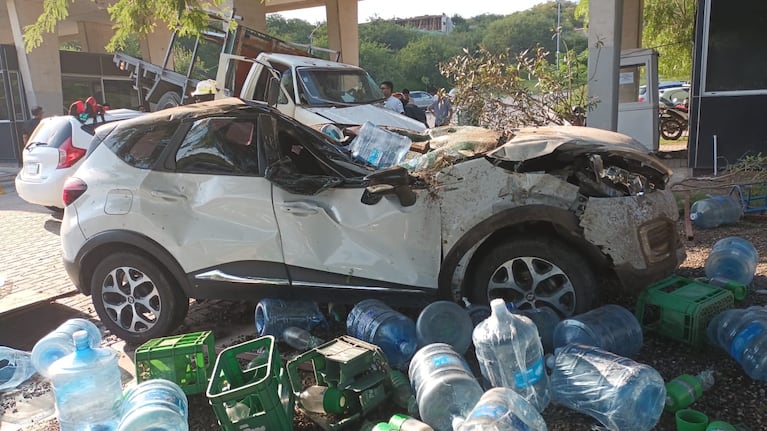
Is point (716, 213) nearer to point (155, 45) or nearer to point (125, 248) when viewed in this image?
point (125, 248)

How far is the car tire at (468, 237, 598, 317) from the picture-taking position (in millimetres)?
3662

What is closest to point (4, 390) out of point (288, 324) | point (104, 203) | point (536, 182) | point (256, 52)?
point (104, 203)

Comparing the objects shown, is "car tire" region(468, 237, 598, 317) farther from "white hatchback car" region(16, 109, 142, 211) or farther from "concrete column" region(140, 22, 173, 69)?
"concrete column" region(140, 22, 173, 69)

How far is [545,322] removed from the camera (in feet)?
11.7

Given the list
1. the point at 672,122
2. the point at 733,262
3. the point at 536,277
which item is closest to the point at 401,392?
the point at 536,277

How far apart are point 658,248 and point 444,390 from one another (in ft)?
6.10

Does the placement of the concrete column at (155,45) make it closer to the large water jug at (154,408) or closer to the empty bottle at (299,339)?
the empty bottle at (299,339)

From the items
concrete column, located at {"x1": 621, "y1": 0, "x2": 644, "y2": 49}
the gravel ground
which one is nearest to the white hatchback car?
the gravel ground

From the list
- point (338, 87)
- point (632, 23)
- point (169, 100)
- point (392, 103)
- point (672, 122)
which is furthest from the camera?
point (672, 122)

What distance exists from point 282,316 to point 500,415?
2.16m

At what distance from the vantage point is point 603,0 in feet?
29.2

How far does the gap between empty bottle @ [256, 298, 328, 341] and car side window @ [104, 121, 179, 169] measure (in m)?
1.39

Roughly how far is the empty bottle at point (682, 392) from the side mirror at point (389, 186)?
1867 mm

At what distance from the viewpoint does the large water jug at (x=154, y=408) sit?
9.06ft
